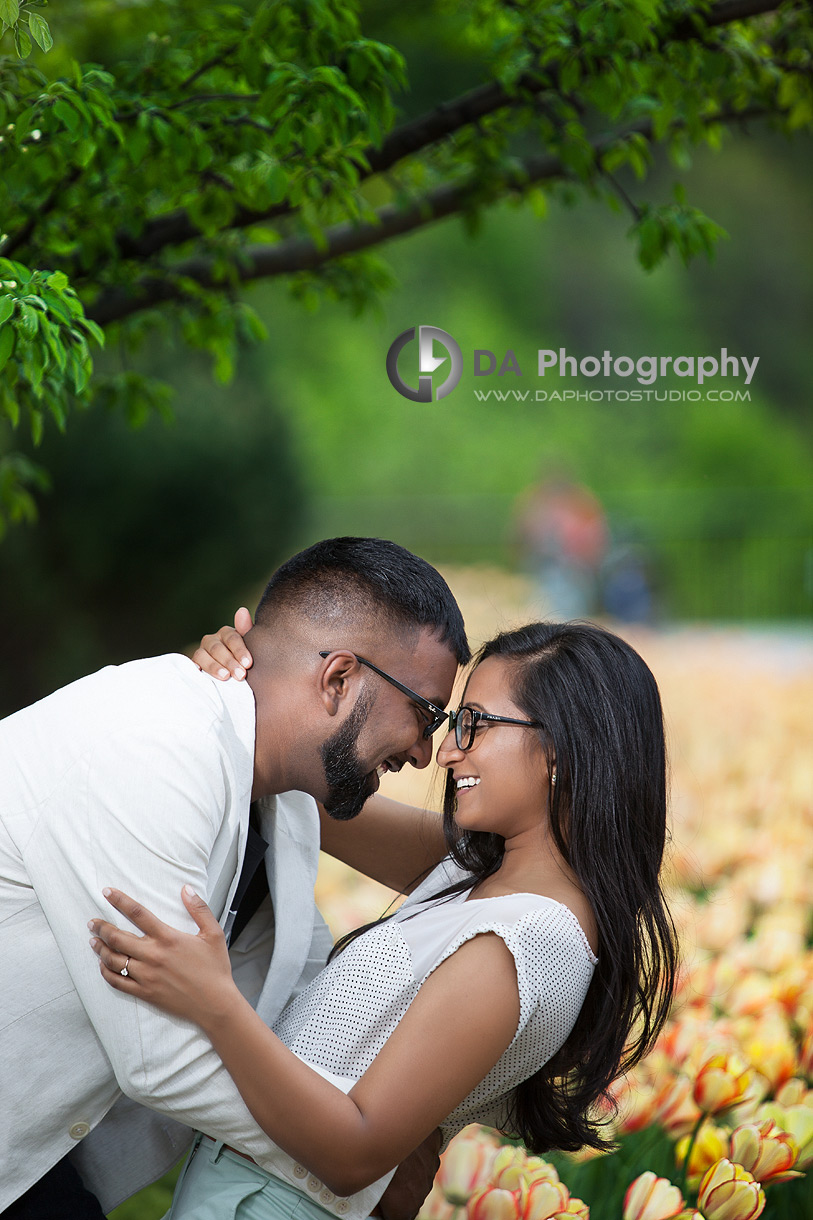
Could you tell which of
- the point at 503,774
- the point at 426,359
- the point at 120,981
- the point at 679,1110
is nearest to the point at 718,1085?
the point at 679,1110

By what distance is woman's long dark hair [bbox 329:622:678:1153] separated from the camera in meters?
1.71

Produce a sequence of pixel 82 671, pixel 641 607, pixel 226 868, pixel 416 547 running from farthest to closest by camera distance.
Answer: pixel 416 547 < pixel 641 607 < pixel 82 671 < pixel 226 868

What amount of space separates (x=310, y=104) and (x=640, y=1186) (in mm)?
2090

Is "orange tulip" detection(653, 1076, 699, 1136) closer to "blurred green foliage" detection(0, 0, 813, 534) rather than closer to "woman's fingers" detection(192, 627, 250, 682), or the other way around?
"woman's fingers" detection(192, 627, 250, 682)

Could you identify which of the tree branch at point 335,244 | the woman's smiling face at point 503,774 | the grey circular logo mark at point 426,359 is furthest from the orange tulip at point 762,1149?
the tree branch at point 335,244

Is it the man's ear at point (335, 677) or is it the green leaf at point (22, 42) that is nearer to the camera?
the green leaf at point (22, 42)

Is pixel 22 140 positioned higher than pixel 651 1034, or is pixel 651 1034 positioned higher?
pixel 22 140

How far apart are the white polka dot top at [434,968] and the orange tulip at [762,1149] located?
0.68 meters

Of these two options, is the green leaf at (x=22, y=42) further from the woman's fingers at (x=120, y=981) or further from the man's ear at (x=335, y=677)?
the woman's fingers at (x=120, y=981)

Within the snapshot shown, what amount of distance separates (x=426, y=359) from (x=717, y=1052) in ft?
6.04

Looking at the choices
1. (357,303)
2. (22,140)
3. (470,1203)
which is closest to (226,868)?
(470,1203)

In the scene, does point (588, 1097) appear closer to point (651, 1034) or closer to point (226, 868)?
point (651, 1034)

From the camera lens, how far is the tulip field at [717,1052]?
6.69 feet

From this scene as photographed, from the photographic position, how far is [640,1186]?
2018mm
